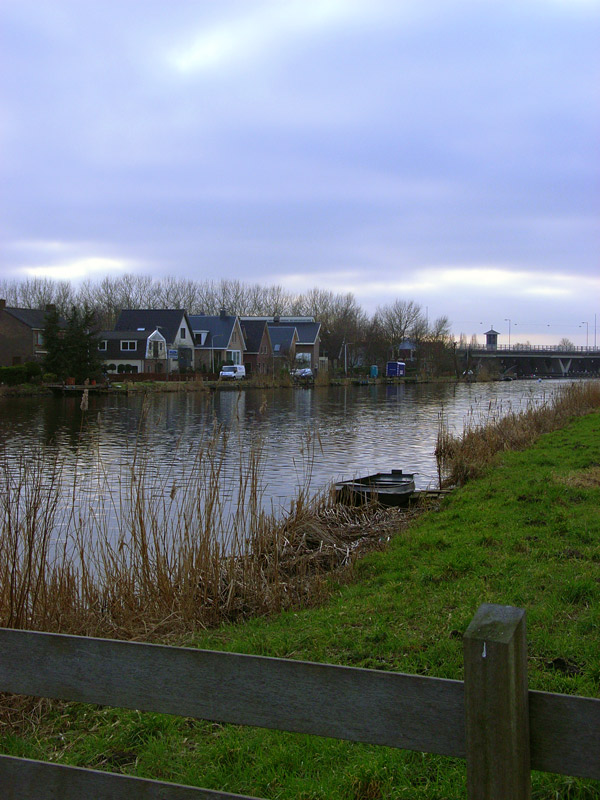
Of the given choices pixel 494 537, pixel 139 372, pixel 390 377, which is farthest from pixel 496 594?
pixel 390 377

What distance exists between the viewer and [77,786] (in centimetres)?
224

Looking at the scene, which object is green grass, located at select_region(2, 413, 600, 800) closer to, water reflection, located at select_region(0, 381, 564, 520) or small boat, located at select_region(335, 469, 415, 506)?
water reflection, located at select_region(0, 381, 564, 520)

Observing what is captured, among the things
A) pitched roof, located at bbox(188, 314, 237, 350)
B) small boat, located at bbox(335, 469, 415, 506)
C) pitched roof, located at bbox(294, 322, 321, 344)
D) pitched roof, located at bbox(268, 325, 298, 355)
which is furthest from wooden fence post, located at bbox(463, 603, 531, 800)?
pitched roof, located at bbox(294, 322, 321, 344)

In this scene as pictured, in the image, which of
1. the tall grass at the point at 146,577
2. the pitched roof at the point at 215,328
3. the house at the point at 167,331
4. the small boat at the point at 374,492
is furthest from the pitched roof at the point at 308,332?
the tall grass at the point at 146,577

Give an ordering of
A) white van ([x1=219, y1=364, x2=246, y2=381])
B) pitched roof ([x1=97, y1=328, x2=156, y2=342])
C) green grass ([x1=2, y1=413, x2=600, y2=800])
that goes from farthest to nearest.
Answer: white van ([x1=219, y1=364, x2=246, y2=381]), pitched roof ([x1=97, y1=328, x2=156, y2=342]), green grass ([x1=2, y1=413, x2=600, y2=800])

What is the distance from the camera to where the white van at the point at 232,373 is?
65.9 metres

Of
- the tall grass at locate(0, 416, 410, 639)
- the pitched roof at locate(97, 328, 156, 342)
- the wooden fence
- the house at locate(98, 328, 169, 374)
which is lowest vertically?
the tall grass at locate(0, 416, 410, 639)

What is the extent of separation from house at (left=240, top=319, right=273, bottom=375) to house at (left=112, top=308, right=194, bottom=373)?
333 inches

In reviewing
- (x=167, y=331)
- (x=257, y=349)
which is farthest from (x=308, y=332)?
(x=167, y=331)

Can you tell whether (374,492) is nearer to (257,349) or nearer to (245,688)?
(245,688)

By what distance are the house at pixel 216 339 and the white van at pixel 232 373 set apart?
4.20 meters

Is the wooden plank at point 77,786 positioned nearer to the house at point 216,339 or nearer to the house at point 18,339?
the house at point 18,339

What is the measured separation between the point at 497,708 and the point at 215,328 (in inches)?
2934

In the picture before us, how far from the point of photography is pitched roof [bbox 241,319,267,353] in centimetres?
7981
